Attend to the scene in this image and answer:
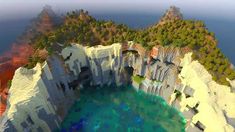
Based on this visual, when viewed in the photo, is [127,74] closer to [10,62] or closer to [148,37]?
[148,37]

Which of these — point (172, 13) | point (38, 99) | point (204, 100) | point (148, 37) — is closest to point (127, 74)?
point (148, 37)

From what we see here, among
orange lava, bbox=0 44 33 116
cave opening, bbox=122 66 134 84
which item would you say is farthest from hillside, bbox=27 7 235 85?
cave opening, bbox=122 66 134 84

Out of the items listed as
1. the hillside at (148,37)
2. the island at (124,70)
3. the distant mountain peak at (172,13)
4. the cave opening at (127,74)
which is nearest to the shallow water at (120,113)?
the island at (124,70)

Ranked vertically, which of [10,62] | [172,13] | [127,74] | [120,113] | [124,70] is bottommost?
[120,113]

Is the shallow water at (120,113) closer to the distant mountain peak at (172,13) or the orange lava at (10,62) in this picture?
the orange lava at (10,62)

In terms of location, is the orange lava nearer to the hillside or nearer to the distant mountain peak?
the hillside

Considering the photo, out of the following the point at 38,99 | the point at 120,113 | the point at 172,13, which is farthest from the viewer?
the point at 172,13
